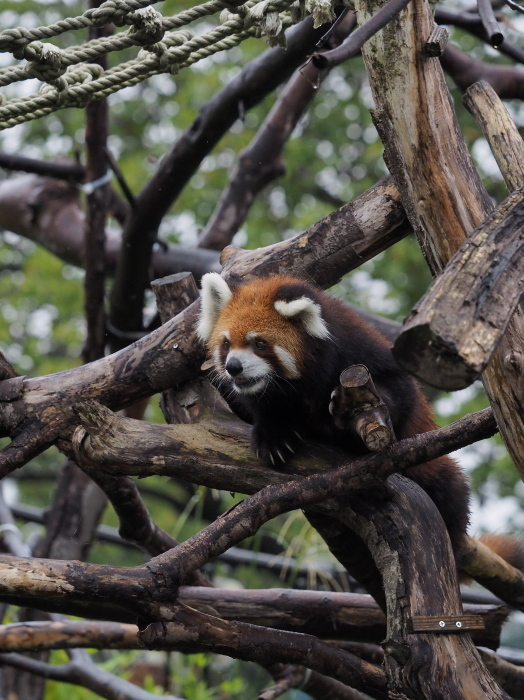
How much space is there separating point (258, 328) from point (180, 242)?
190 inches

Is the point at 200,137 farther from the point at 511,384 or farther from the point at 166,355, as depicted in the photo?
the point at 511,384

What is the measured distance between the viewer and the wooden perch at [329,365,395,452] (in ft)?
6.86

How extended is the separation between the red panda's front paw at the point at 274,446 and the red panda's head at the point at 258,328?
260mm

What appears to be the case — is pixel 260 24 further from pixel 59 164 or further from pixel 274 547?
pixel 274 547

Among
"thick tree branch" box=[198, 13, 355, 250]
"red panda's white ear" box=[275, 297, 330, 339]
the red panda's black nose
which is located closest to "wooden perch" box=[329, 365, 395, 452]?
"red panda's white ear" box=[275, 297, 330, 339]

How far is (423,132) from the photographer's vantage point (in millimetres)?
2410

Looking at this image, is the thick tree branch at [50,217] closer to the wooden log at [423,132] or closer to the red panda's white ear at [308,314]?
the red panda's white ear at [308,314]

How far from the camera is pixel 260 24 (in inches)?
101

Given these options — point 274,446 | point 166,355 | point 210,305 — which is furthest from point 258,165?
point 274,446

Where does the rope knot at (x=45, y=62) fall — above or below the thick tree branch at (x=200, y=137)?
below

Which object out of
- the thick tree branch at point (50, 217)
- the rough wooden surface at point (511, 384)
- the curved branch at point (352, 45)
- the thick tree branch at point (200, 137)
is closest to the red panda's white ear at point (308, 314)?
the rough wooden surface at point (511, 384)

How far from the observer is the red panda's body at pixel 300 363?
267cm

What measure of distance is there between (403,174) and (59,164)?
3459mm

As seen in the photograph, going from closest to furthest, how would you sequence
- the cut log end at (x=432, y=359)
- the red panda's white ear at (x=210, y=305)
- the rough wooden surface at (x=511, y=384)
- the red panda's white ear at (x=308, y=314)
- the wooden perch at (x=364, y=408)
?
the cut log end at (x=432, y=359) < the wooden perch at (x=364, y=408) < the rough wooden surface at (x=511, y=384) < the red panda's white ear at (x=308, y=314) < the red panda's white ear at (x=210, y=305)
